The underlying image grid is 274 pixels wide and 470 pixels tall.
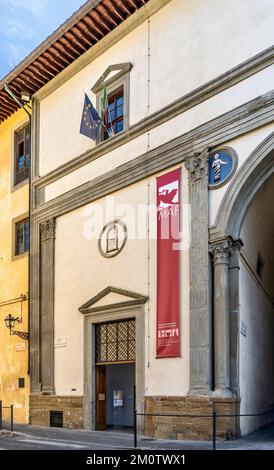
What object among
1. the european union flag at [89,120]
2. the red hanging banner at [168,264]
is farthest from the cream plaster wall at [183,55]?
the red hanging banner at [168,264]

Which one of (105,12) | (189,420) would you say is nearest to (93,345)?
(189,420)

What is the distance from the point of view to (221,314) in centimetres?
1477

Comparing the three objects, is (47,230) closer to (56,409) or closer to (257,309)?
(56,409)

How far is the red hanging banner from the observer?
1586 cm

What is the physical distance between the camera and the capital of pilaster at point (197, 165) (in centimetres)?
1566

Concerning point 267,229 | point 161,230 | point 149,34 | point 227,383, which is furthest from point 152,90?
point 227,383

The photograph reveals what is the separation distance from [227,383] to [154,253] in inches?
162

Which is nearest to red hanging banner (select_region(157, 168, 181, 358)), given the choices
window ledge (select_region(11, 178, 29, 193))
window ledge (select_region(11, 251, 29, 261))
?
window ledge (select_region(11, 251, 29, 261))

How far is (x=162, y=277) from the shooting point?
16469 mm

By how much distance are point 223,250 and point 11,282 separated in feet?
35.7

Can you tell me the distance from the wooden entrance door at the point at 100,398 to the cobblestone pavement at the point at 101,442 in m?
0.73

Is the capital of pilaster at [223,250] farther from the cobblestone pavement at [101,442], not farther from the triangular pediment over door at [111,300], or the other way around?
the cobblestone pavement at [101,442]

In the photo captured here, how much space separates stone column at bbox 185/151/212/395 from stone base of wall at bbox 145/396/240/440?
342 mm
